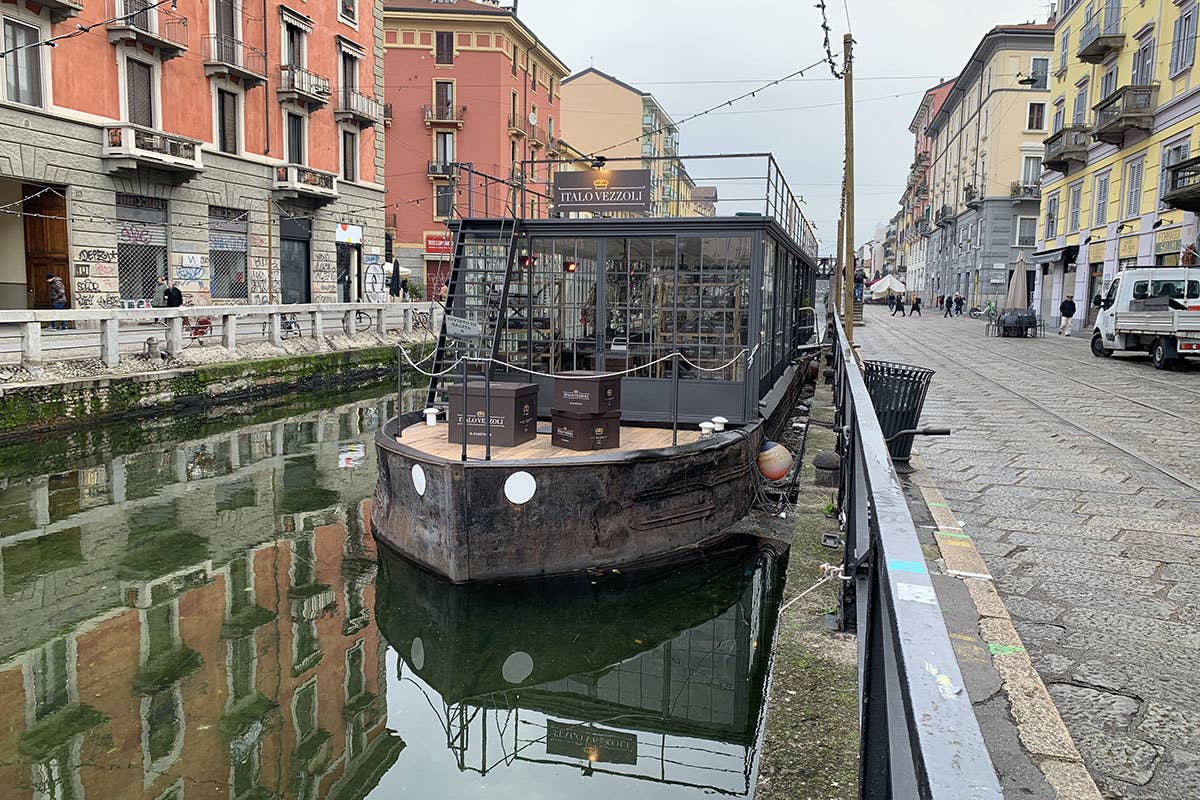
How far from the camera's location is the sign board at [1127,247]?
28.3 meters

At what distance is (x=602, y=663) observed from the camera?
23.6ft

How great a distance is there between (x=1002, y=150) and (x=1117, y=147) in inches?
853

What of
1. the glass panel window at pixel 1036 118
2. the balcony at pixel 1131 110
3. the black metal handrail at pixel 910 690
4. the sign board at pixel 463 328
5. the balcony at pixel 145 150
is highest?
the glass panel window at pixel 1036 118

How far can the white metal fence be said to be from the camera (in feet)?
48.5


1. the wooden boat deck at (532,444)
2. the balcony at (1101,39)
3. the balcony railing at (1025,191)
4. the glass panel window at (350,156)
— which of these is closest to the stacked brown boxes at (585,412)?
the wooden boat deck at (532,444)

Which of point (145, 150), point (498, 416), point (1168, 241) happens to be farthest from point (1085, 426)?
point (145, 150)

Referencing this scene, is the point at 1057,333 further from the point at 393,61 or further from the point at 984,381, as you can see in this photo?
the point at 393,61

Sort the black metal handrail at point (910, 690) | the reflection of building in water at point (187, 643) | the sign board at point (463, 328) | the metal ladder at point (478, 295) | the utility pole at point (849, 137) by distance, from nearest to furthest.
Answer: the black metal handrail at point (910, 690) → the reflection of building in water at point (187, 643) → the metal ladder at point (478, 295) → the sign board at point (463, 328) → the utility pole at point (849, 137)

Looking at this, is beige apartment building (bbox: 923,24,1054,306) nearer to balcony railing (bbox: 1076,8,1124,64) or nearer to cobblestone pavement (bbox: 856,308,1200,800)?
balcony railing (bbox: 1076,8,1124,64)

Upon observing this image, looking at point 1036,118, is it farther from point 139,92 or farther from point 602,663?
point 602,663

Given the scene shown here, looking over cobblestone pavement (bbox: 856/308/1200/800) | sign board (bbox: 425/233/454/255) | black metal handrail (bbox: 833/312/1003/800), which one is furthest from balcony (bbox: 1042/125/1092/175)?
black metal handrail (bbox: 833/312/1003/800)

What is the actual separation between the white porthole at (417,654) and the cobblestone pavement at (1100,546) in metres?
4.34

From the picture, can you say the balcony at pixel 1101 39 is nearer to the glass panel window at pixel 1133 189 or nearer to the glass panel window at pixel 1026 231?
the glass panel window at pixel 1133 189

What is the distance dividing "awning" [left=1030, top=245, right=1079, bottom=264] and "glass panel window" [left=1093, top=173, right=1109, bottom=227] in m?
2.05
